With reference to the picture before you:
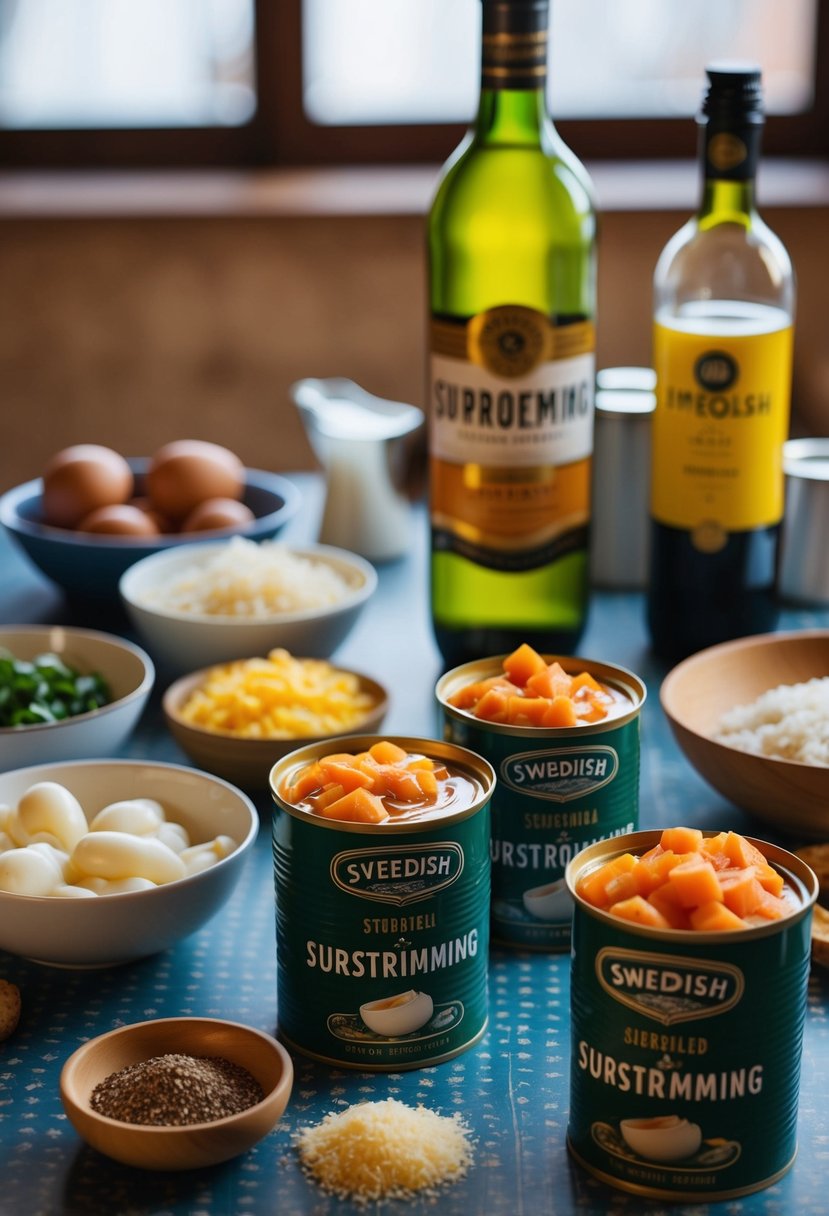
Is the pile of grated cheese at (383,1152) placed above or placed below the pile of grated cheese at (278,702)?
below

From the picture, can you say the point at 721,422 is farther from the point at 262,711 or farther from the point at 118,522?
the point at 118,522

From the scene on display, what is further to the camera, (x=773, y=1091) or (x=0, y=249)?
(x=0, y=249)

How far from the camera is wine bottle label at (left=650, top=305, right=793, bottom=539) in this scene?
132 centimetres

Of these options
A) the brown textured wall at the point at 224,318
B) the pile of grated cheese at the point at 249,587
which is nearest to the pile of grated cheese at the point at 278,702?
the pile of grated cheese at the point at 249,587

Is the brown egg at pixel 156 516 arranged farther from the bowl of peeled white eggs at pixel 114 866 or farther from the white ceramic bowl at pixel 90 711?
the bowl of peeled white eggs at pixel 114 866

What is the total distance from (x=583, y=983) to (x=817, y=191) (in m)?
2.46

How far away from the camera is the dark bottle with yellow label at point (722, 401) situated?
4.32 ft

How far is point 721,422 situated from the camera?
1.33m

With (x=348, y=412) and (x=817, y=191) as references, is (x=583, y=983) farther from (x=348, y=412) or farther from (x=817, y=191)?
(x=817, y=191)

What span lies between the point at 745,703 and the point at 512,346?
1.18 feet

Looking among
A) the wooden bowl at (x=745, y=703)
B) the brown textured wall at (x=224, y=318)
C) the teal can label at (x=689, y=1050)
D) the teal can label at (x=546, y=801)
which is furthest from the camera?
the brown textured wall at (x=224, y=318)

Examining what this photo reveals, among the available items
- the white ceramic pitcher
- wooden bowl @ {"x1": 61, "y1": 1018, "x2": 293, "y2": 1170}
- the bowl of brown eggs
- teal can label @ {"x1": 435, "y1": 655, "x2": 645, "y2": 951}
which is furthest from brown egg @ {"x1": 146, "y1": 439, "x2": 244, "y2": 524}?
wooden bowl @ {"x1": 61, "y1": 1018, "x2": 293, "y2": 1170}

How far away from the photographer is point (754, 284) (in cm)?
136

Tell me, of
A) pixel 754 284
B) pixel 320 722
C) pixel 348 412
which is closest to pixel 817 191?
pixel 348 412
